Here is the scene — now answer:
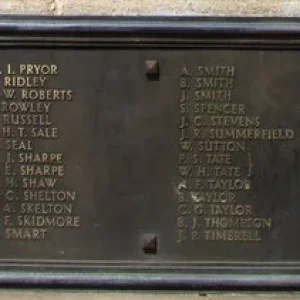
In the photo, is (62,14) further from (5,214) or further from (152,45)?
(5,214)

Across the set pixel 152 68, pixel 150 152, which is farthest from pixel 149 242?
pixel 152 68

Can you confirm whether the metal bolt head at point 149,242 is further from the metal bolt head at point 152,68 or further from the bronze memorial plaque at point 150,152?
the metal bolt head at point 152,68

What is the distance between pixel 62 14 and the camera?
3.13 meters

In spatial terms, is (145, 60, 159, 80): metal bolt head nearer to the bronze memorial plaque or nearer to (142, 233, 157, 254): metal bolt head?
the bronze memorial plaque

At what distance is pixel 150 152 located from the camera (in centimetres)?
310

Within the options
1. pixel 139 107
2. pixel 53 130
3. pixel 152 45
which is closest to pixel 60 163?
pixel 53 130

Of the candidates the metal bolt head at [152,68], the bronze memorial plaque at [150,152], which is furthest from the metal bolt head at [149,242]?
the metal bolt head at [152,68]

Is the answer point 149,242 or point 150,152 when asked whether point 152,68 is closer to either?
point 150,152

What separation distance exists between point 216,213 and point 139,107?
0.53 m

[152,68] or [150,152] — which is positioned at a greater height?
[152,68]

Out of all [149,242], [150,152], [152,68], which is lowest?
[149,242]

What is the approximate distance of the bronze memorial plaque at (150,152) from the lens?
3.06m

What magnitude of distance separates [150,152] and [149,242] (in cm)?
37

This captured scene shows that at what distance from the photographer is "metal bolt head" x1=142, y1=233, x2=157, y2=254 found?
10.2ft
